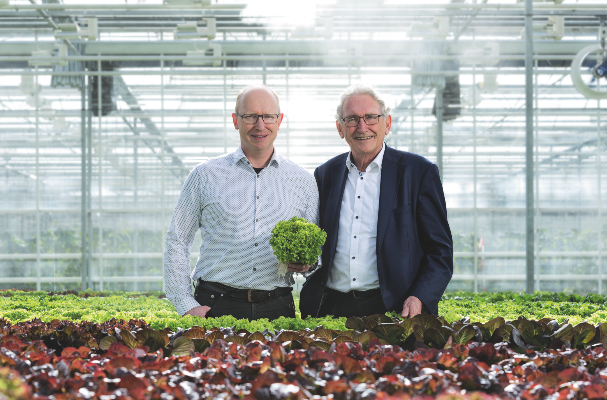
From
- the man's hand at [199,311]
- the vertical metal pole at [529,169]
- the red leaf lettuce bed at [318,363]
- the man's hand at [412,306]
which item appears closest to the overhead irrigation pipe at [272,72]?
the vertical metal pole at [529,169]

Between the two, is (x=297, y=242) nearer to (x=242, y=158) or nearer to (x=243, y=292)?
(x=243, y=292)

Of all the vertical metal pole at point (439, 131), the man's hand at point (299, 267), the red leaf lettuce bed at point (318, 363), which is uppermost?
the vertical metal pole at point (439, 131)

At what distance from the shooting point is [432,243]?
3.08 metres

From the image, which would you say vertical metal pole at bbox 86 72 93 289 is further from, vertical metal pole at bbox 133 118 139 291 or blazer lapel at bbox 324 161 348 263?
blazer lapel at bbox 324 161 348 263

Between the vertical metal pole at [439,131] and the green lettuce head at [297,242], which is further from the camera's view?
the vertical metal pole at [439,131]

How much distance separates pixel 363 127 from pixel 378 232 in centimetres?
59

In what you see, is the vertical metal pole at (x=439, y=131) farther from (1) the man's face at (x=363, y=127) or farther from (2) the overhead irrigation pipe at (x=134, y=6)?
(1) the man's face at (x=363, y=127)

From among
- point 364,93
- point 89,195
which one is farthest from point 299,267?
point 89,195

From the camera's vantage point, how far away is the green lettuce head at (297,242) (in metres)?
2.76

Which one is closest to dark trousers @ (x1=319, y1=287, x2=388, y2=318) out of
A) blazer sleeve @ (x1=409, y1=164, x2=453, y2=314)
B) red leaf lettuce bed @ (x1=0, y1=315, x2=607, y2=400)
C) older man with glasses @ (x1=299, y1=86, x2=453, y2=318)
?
older man with glasses @ (x1=299, y1=86, x2=453, y2=318)

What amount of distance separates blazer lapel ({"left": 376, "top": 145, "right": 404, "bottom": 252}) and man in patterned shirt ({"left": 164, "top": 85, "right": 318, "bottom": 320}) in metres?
0.46

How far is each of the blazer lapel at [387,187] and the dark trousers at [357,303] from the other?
0.28m

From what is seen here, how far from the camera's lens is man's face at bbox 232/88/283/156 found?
122 inches

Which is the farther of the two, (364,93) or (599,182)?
(599,182)
